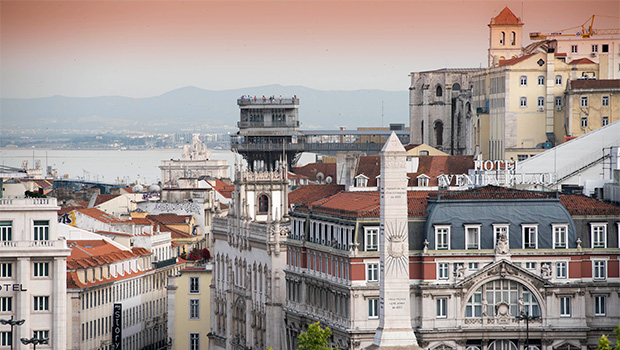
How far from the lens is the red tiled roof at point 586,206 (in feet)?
403

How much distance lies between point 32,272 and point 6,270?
5.68ft

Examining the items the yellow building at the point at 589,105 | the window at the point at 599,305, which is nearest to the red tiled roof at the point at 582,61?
the yellow building at the point at 589,105

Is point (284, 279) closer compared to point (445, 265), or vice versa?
point (445, 265)

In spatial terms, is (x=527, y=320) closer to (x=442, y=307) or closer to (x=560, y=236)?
(x=442, y=307)

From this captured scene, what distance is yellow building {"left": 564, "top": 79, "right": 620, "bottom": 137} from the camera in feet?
591

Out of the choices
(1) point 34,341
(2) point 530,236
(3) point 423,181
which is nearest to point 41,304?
(1) point 34,341

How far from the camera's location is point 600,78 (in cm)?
19462

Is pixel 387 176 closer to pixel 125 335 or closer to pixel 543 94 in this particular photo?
pixel 125 335

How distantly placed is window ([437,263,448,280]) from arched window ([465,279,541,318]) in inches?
86.2

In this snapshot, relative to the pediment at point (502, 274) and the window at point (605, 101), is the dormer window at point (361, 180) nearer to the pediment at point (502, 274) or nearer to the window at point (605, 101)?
the window at point (605, 101)

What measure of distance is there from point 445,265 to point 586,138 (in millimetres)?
46194

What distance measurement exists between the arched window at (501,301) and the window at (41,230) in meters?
29.4

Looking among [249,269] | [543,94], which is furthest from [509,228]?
[543,94]

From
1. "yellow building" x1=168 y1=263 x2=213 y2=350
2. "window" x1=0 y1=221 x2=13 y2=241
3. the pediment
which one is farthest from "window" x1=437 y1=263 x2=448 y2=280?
→ "yellow building" x1=168 y1=263 x2=213 y2=350
